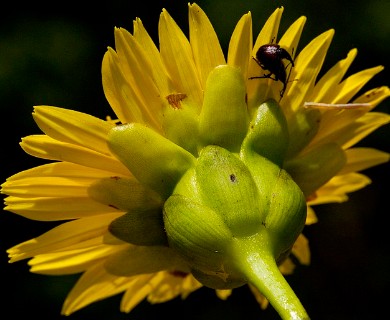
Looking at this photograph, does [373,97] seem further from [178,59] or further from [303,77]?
[178,59]

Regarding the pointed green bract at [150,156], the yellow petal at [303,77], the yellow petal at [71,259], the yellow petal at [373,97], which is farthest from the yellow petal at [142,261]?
the yellow petal at [373,97]

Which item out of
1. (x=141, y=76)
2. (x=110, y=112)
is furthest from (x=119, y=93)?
(x=110, y=112)

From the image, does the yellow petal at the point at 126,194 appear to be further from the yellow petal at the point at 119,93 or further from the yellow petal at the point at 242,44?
the yellow petal at the point at 242,44

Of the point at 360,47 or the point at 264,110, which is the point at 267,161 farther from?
the point at 360,47

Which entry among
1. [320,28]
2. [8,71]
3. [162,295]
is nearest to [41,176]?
[162,295]

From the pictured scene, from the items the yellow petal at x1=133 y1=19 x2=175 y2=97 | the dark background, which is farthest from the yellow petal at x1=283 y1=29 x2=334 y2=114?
the dark background
